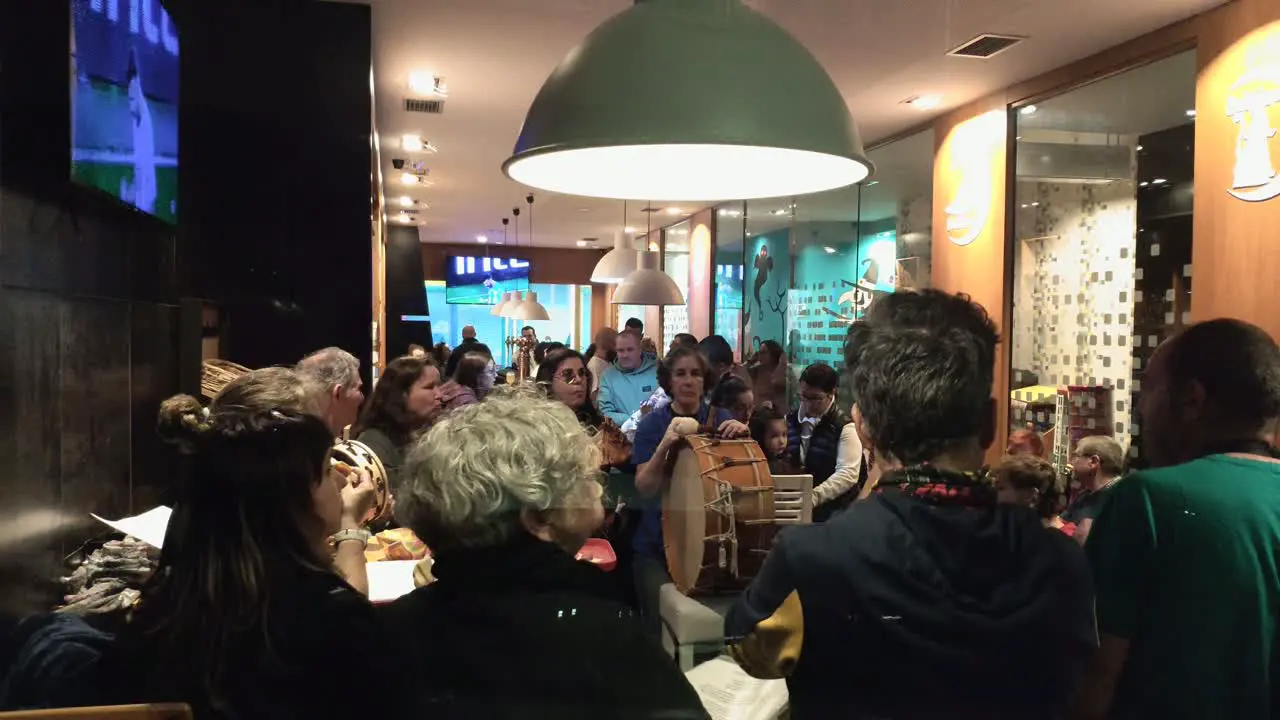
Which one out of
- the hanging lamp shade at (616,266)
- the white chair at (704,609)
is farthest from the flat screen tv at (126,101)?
the hanging lamp shade at (616,266)

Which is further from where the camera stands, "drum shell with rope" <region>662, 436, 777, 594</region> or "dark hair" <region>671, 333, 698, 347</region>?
"dark hair" <region>671, 333, 698, 347</region>

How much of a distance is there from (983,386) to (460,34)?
12.1ft

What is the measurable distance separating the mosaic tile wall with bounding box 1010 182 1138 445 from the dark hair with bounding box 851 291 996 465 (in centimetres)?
391

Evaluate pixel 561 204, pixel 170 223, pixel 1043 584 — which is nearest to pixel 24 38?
pixel 170 223

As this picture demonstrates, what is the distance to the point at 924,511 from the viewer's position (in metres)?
1.22

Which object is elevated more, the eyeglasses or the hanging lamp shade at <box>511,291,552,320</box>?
the hanging lamp shade at <box>511,291,552,320</box>

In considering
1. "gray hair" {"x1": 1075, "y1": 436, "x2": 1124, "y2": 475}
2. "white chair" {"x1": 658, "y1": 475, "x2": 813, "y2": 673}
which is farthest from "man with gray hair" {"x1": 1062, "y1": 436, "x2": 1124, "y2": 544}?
"white chair" {"x1": 658, "y1": 475, "x2": 813, "y2": 673}

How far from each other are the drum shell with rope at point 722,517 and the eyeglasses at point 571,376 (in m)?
1.28

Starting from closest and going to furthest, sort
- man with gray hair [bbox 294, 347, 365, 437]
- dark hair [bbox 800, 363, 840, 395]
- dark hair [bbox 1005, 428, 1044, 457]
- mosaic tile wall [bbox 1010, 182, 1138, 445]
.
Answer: man with gray hair [bbox 294, 347, 365, 437], dark hair [bbox 1005, 428, 1044, 457], dark hair [bbox 800, 363, 840, 395], mosaic tile wall [bbox 1010, 182, 1138, 445]

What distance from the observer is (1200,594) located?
144 cm

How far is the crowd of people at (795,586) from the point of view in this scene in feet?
3.92

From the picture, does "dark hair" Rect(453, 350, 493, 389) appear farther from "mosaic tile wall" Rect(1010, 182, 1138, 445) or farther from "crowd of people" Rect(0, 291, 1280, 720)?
"crowd of people" Rect(0, 291, 1280, 720)

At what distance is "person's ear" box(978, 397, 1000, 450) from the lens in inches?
51.9

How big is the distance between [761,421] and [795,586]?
2336 millimetres
